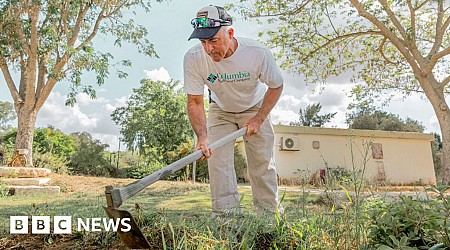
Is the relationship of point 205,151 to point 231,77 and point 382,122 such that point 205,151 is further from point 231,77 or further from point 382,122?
point 382,122

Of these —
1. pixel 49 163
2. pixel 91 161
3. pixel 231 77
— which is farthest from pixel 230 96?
pixel 91 161

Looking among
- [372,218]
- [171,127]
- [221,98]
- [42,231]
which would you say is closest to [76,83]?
[171,127]

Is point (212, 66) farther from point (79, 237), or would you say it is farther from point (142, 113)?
point (142, 113)

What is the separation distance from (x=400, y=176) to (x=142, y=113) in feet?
34.6

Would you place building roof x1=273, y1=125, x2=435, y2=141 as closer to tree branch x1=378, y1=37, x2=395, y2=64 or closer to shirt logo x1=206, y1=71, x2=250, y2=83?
tree branch x1=378, y1=37, x2=395, y2=64

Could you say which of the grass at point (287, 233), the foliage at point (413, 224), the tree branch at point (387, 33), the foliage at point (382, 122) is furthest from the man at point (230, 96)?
the foliage at point (382, 122)

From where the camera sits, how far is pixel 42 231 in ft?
6.03

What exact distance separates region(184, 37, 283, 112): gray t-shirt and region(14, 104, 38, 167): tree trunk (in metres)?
8.45

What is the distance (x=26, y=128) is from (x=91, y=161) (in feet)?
10.8

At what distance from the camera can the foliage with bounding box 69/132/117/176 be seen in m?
12.8

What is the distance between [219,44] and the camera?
2379mm

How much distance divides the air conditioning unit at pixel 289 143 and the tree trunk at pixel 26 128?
6.91 metres

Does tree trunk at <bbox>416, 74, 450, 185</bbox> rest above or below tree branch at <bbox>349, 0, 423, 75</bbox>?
below

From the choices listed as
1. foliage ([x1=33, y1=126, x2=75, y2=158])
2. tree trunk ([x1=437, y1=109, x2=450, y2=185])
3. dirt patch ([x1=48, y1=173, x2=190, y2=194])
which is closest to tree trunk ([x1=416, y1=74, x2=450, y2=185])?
tree trunk ([x1=437, y1=109, x2=450, y2=185])
